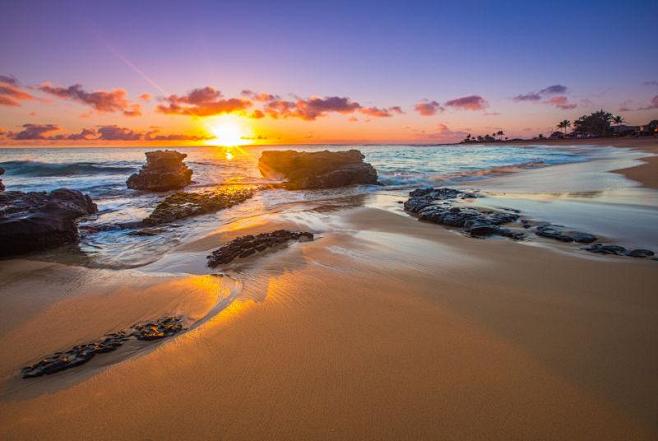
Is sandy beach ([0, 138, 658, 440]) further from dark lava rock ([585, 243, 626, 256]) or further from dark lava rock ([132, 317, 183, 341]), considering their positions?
dark lava rock ([585, 243, 626, 256])

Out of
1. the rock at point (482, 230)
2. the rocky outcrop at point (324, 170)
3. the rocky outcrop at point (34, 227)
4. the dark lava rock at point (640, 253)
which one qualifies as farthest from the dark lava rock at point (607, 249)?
the rocky outcrop at point (324, 170)

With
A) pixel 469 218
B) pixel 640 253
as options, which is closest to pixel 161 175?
pixel 469 218

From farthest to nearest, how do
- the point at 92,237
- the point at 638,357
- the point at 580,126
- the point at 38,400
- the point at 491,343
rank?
the point at 580,126 → the point at 92,237 → the point at 491,343 → the point at 638,357 → the point at 38,400

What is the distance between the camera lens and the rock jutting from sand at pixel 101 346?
2803 millimetres

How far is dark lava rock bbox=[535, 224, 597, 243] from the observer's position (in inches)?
240

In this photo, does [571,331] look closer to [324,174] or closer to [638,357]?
[638,357]

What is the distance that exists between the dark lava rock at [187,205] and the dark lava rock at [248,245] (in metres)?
4.64

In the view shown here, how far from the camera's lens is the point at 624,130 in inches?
3706

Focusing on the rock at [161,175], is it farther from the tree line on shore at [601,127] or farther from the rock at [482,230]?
the tree line on shore at [601,127]

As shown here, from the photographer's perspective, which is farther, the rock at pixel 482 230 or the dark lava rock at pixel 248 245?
the rock at pixel 482 230

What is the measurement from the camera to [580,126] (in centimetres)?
10881

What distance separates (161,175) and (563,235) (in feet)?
65.7

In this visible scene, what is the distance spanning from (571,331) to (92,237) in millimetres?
9717

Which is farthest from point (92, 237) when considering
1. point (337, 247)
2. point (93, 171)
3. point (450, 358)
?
point (93, 171)
